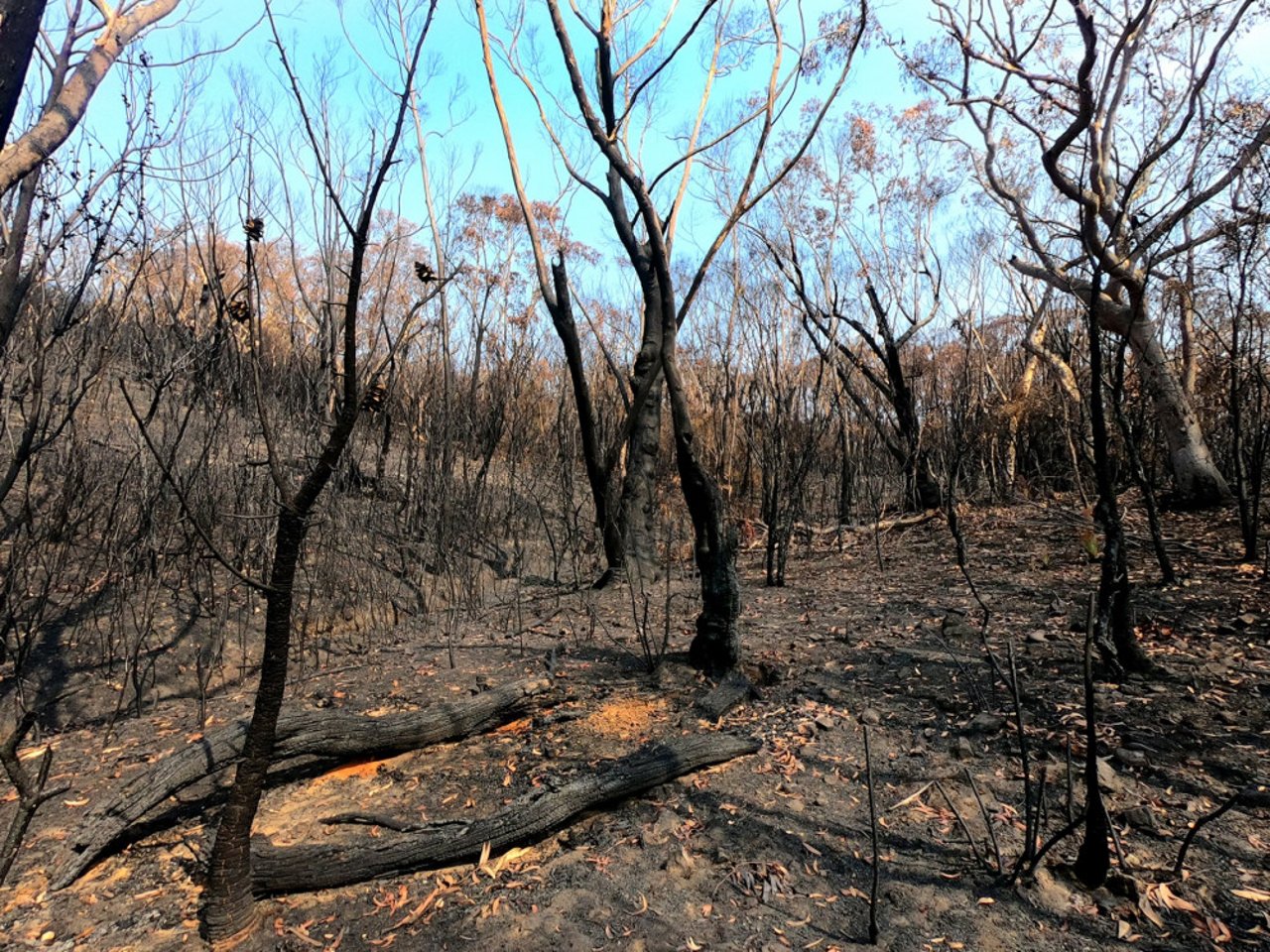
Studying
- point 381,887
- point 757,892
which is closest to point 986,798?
point 757,892

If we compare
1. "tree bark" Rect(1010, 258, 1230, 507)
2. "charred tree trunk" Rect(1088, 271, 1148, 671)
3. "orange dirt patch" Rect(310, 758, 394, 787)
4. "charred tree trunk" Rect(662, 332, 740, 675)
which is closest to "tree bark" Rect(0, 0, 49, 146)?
"orange dirt patch" Rect(310, 758, 394, 787)

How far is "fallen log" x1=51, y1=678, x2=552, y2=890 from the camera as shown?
2.49m

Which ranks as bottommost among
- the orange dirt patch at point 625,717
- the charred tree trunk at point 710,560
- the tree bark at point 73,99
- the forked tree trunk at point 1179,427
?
the orange dirt patch at point 625,717

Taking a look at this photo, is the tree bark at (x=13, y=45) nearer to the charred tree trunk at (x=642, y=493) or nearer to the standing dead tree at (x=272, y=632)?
the standing dead tree at (x=272, y=632)

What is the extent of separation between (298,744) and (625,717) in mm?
1500

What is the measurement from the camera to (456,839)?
2502 mm

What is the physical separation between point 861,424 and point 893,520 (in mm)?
1839

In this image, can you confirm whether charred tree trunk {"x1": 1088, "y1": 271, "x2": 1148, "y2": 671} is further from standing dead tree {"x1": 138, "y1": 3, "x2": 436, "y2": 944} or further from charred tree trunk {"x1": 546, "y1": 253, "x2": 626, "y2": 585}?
charred tree trunk {"x1": 546, "y1": 253, "x2": 626, "y2": 585}

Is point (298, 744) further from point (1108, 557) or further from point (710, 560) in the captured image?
point (1108, 557)

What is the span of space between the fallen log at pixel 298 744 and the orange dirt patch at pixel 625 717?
0.32m

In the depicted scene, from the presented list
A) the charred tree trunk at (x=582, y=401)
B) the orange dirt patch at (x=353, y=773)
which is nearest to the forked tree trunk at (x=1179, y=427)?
the charred tree trunk at (x=582, y=401)

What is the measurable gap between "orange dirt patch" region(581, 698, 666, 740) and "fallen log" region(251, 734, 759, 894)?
440 mm

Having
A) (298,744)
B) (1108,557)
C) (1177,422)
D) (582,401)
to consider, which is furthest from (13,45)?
(1177,422)

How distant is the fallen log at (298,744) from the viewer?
8.18ft
